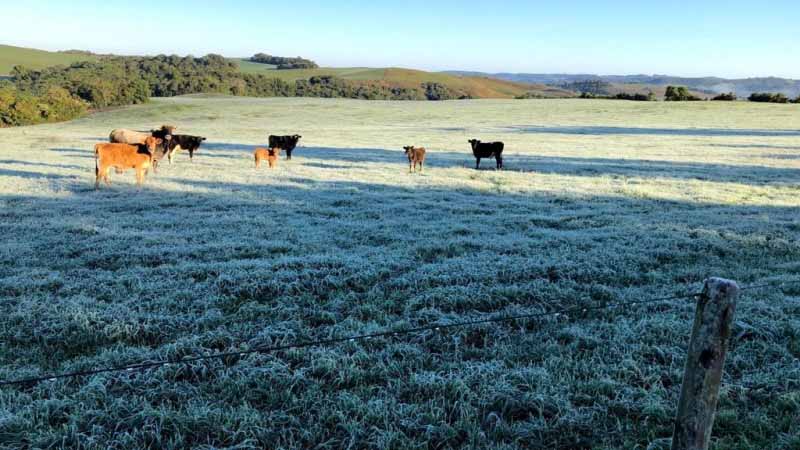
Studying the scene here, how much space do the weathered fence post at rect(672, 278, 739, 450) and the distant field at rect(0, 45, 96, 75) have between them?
111701mm

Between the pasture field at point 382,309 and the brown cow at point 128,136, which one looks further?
the brown cow at point 128,136

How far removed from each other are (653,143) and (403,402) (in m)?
33.1

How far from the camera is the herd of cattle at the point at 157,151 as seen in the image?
15002 millimetres

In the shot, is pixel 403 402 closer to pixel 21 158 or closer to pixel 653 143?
pixel 21 158

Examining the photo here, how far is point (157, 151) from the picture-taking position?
63.9ft

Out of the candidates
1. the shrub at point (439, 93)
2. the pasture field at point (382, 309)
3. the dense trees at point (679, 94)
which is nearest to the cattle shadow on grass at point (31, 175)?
the pasture field at point (382, 309)

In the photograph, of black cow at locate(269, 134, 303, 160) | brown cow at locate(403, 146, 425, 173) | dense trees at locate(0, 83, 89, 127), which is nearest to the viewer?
brown cow at locate(403, 146, 425, 173)

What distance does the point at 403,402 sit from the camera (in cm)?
425

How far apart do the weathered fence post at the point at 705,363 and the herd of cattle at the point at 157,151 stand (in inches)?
617

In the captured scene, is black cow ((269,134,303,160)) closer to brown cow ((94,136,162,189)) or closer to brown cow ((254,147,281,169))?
brown cow ((254,147,281,169))

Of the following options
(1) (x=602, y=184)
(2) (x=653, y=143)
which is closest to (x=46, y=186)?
(1) (x=602, y=184)

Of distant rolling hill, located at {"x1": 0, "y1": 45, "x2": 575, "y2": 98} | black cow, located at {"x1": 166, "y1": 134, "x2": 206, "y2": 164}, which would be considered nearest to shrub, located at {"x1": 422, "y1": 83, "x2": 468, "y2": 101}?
distant rolling hill, located at {"x1": 0, "y1": 45, "x2": 575, "y2": 98}

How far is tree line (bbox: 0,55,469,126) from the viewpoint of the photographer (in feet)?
173

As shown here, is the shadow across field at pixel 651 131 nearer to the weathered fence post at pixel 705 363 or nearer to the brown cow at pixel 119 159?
the brown cow at pixel 119 159
